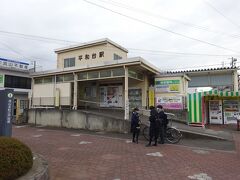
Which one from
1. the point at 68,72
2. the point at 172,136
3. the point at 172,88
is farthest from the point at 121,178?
the point at 68,72

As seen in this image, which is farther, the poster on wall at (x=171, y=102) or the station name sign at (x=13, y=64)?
the station name sign at (x=13, y=64)

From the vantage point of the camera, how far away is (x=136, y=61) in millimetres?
14695

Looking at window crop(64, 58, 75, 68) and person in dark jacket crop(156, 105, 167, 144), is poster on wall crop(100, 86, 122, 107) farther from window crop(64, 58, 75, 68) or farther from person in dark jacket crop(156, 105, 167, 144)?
person in dark jacket crop(156, 105, 167, 144)

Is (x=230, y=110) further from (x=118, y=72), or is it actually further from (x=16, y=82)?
(x=16, y=82)

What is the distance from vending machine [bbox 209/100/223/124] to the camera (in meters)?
17.7

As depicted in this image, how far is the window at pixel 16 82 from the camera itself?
29311 millimetres

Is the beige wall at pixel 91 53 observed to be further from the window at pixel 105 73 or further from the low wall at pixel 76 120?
the low wall at pixel 76 120

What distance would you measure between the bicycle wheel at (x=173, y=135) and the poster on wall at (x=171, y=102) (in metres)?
6.09

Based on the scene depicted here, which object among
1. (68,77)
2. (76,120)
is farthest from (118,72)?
→ (68,77)

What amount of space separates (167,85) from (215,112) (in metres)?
4.45

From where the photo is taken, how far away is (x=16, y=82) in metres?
30.3

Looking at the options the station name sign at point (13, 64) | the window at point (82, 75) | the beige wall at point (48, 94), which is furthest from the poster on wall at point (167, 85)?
the station name sign at point (13, 64)

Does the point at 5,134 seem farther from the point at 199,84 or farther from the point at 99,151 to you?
the point at 199,84

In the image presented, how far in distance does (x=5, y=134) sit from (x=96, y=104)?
1471 cm
